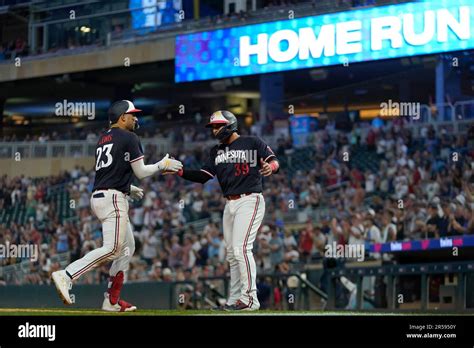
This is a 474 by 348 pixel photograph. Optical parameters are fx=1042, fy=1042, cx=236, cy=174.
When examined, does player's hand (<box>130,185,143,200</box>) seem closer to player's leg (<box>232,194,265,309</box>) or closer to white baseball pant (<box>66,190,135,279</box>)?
white baseball pant (<box>66,190,135,279</box>)

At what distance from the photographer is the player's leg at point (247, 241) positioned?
10.6 meters

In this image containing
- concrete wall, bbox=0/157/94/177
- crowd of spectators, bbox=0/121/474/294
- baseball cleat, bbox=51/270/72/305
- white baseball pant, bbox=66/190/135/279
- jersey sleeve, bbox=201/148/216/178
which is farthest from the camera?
concrete wall, bbox=0/157/94/177

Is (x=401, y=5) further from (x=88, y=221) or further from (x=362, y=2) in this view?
(x=88, y=221)

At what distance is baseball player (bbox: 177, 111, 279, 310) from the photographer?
10688mm

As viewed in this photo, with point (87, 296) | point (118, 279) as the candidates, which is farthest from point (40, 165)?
point (118, 279)

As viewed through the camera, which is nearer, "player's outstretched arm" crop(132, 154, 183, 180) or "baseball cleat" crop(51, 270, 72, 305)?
"baseball cleat" crop(51, 270, 72, 305)

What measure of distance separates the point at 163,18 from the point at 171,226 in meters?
10.8

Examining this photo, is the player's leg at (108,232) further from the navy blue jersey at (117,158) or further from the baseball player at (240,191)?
the baseball player at (240,191)

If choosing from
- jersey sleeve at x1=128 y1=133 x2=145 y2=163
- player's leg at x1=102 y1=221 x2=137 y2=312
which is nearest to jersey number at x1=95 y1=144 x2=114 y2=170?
jersey sleeve at x1=128 y1=133 x2=145 y2=163

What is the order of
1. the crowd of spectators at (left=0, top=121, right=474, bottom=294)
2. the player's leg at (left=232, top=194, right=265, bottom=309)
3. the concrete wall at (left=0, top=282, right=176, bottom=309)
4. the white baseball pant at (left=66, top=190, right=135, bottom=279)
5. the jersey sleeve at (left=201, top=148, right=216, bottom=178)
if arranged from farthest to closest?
the concrete wall at (left=0, top=282, right=176, bottom=309)
the crowd of spectators at (left=0, top=121, right=474, bottom=294)
the jersey sleeve at (left=201, top=148, right=216, bottom=178)
the player's leg at (left=232, top=194, right=265, bottom=309)
the white baseball pant at (left=66, top=190, right=135, bottom=279)

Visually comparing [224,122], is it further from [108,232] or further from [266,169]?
[108,232]

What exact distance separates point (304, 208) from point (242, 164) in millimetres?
11192

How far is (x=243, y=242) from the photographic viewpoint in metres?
10.7

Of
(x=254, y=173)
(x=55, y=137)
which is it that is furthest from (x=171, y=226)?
(x=254, y=173)
